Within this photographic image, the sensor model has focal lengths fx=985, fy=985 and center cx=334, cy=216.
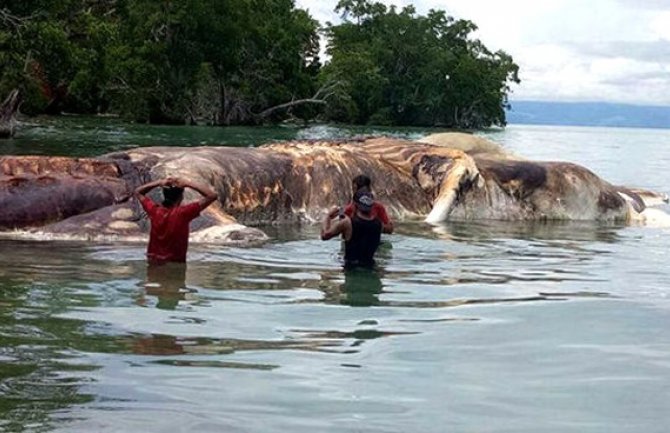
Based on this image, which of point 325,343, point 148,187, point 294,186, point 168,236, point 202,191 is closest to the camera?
point 325,343

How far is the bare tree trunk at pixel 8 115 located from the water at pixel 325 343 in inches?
933

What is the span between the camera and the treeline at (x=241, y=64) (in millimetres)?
33219

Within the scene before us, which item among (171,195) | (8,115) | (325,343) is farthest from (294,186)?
(8,115)

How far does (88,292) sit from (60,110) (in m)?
62.1

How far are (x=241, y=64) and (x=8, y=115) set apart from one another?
3430 cm

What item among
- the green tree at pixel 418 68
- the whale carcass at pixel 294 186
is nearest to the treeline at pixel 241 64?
the green tree at pixel 418 68

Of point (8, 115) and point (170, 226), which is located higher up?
point (8, 115)

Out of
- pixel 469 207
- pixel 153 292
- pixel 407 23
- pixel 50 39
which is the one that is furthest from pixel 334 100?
pixel 153 292

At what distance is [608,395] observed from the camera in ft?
16.4

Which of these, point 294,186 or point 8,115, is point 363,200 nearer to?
point 294,186

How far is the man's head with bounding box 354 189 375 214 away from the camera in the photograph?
364 inches

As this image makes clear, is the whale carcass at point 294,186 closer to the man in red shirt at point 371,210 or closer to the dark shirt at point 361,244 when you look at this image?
the man in red shirt at point 371,210

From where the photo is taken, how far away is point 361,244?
29.5 feet

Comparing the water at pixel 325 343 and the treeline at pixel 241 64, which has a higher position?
the treeline at pixel 241 64
